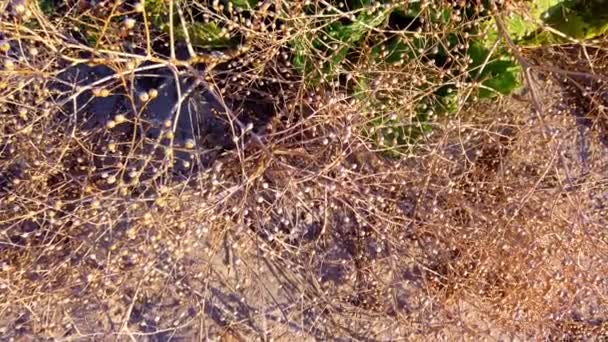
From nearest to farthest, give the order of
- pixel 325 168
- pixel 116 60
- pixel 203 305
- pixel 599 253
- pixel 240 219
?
pixel 116 60 → pixel 325 168 → pixel 240 219 → pixel 203 305 → pixel 599 253

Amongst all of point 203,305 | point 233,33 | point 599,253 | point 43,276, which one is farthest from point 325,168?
point 599,253

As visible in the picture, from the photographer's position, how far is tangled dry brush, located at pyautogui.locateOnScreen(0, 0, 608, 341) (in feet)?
5.42

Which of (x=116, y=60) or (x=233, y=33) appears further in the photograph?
(x=233, y=33)

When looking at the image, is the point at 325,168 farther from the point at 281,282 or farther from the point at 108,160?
the point at 108,160

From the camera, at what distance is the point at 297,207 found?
5.74 feet

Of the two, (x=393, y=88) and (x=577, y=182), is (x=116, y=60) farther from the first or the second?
(x=577, y=182)

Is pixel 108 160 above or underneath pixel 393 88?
underneath

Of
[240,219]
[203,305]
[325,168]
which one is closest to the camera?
[325,168]

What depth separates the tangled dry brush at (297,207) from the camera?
165cm

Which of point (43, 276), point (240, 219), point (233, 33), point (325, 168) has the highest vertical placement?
point (233, 33)

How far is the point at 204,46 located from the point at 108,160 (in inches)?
18.7

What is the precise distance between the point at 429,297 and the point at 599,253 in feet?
Answer: 1.86

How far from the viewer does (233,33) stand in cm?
158

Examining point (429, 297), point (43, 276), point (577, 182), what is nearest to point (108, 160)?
point (43, 276)
